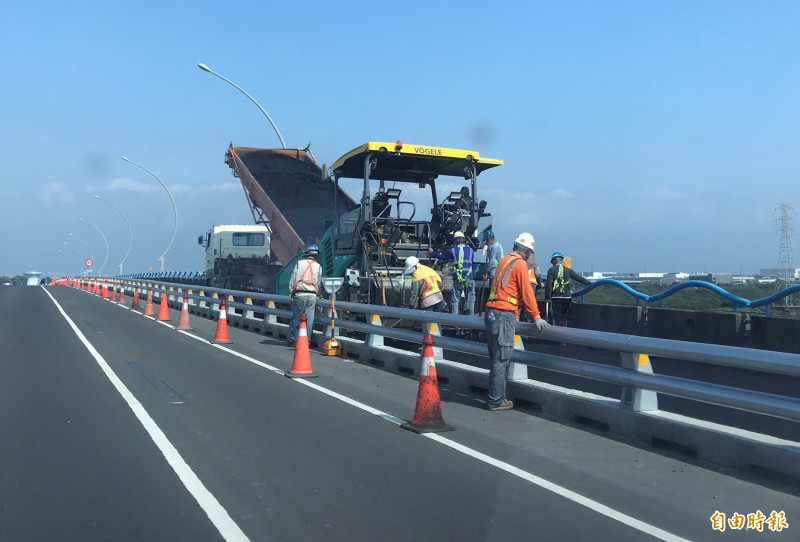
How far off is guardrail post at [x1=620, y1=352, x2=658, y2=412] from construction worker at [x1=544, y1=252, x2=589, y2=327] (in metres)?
6.36

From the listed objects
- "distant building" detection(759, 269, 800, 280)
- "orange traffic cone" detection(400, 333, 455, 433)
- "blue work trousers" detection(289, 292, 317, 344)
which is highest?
"distant building" detection(759, 269, 800, 280)

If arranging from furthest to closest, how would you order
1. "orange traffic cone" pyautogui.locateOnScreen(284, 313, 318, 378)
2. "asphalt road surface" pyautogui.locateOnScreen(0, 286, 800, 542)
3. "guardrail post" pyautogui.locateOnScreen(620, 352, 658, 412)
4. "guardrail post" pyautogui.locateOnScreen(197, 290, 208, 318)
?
"guardrail post" pyautogui.locateOnScreen(197, 290, 208, 318) → "orange traffic cone" pyautogui.locateOnScreen(284, 313, 318, 378) → "guardrail post" pyautogui.locateOnScreen(620, 352, 658, 412) → "asphalt road surface" pyautogui.locateOnScreen(0, 286, 800, 542)

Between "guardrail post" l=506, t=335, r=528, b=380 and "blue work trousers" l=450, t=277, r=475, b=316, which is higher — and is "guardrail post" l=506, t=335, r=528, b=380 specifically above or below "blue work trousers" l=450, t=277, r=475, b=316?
below

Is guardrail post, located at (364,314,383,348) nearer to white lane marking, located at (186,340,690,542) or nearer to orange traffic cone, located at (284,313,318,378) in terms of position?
orange traffic cone, located at (284,313,318,378)

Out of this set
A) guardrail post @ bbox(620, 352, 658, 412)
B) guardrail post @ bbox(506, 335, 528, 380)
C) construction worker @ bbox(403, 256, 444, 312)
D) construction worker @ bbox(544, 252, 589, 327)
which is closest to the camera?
guardrail post @ bbox(620, 352, 658, 412)

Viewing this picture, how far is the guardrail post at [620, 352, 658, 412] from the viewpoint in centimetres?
723

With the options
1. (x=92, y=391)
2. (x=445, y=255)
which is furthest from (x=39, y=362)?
(x=445, y=255)

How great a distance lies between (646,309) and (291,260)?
358 inches

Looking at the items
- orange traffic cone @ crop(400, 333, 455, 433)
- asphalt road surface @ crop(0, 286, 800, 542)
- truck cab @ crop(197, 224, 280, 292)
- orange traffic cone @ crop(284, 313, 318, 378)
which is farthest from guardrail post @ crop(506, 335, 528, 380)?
truck cab @ crop(197, 224, 280, 292)

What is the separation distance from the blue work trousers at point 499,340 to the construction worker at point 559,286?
536 cm

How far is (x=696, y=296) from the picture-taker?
1252 cm

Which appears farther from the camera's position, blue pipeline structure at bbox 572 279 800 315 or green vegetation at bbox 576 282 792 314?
green vegetation at bbox 576 282 792 314

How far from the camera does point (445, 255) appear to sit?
1336 centimetres

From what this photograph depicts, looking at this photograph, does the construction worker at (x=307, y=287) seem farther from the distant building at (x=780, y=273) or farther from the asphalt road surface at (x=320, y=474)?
the distant building at (x=780, y=273)
